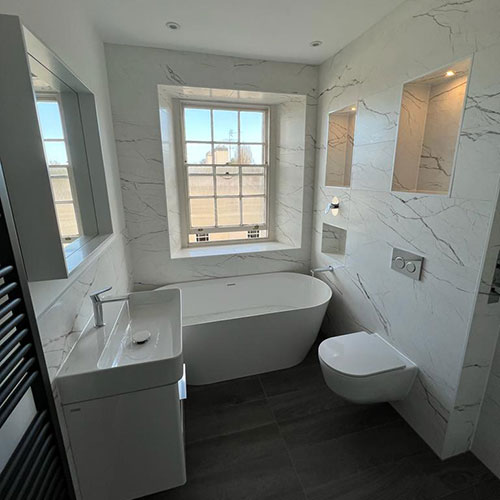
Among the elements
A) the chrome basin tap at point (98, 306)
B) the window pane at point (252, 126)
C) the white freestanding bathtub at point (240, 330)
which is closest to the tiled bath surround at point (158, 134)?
the white freestanding bathtub at point (240, 330)

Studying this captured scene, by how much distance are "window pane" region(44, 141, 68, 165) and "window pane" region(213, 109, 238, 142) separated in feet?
5.55

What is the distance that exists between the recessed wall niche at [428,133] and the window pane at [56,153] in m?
1.96

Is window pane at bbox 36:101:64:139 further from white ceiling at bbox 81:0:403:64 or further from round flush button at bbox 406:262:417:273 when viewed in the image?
round flush button at bbox 406:262:417:273

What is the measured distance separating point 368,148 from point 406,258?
2.76ft

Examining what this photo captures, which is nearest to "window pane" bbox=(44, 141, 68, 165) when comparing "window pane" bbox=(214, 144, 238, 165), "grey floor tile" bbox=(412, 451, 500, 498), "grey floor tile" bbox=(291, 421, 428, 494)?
"window pane" bbox=(214, 144, 238, 165)

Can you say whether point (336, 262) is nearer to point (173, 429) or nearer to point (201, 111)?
point (173, 429)

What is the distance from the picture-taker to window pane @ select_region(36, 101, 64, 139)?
4.08 feet

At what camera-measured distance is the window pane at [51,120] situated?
124cm

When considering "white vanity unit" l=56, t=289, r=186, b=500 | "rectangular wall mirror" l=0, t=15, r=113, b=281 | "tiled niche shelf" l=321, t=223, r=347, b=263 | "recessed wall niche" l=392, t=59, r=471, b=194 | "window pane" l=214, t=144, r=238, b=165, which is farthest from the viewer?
"window pane" l=214, t=144, r=238, b=165

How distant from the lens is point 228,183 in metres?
3.02

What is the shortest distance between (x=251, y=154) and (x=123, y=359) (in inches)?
96.3

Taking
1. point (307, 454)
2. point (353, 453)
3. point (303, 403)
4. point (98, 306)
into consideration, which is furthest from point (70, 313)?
point (353, 453)

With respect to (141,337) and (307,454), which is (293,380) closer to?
(307,454)

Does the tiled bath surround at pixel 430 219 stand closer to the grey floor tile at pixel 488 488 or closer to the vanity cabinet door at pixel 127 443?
the grey floor tile at pixel 488 488
